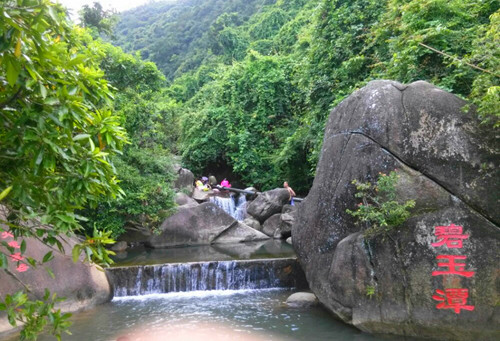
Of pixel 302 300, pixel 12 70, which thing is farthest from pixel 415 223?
pixel 12 70

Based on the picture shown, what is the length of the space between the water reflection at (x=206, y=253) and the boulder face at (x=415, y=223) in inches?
187

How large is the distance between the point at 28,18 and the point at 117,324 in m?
7.16

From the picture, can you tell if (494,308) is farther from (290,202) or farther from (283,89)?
(283,89)

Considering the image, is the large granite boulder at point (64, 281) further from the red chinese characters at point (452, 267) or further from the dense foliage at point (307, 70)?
the dense foliage at point (307, 70)

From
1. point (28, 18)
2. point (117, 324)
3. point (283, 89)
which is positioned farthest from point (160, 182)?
point (28, 18)

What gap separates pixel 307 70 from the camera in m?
15.5

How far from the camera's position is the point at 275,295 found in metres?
9.92

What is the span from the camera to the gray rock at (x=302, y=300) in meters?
8.66

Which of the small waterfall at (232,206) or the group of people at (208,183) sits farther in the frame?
the group of people at (208,183)

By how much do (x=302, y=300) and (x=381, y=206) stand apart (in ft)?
10.3

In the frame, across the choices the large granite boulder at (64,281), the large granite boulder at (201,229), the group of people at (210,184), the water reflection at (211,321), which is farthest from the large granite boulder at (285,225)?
the large granite boulder at (64,281)

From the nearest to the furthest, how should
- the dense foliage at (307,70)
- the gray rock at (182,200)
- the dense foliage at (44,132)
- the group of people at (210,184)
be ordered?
the dense foliage at (44,132)
the dense foliage at (307,70)
the gray rock at (182,200)
the group of people at (210,184)

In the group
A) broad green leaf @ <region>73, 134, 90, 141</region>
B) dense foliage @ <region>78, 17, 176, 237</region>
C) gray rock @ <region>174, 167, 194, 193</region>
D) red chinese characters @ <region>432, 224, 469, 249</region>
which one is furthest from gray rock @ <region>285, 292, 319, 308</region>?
gray rock @ <region>174, 167, 194, 193</region>

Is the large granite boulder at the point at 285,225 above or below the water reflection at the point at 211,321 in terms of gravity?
above
